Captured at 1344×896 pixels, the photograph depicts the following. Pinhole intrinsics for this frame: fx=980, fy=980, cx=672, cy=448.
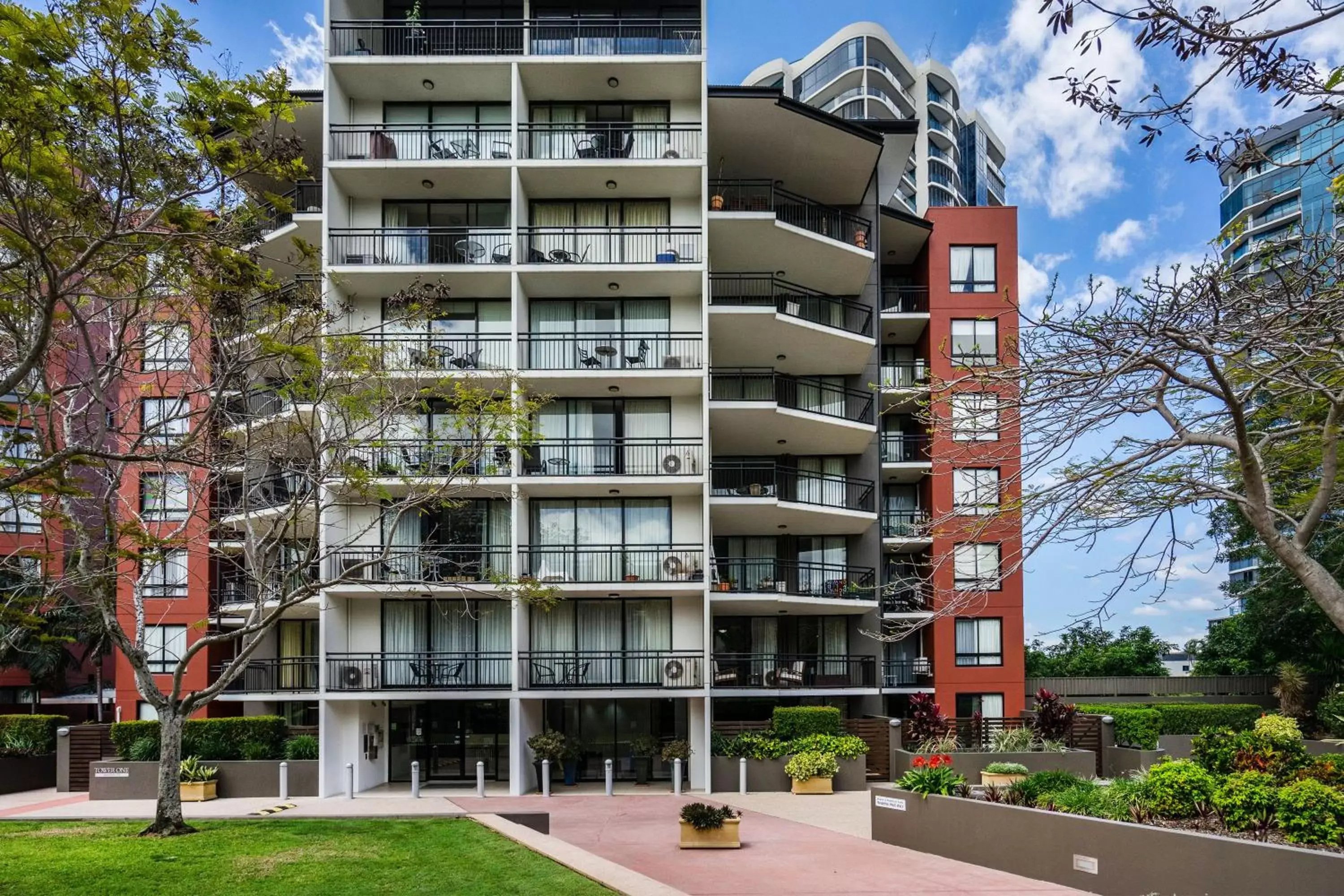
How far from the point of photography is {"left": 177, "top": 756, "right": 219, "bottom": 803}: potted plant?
21.2 meters

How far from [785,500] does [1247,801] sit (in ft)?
55.0

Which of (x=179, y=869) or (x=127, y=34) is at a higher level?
(x=127, y=34)

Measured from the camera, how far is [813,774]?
22016mm

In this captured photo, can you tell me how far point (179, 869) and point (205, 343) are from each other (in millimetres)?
8082

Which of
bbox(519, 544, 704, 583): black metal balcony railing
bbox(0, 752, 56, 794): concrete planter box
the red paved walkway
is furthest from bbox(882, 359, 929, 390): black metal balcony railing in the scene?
bbox(0, 752, 56, 794): concrete planter box

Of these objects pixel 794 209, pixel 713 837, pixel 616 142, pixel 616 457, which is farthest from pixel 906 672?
pixel 616 142

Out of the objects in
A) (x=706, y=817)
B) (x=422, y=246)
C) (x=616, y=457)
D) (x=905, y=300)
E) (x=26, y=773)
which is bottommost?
(x=26, y=773)

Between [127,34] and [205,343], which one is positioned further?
[205,343]

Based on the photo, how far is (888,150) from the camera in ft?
95.7

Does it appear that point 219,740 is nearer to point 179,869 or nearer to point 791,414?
point 179,869

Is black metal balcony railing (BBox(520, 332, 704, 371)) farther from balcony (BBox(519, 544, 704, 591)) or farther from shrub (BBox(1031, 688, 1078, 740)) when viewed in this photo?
shrub (BBox(1031, 688, 1078, 740))

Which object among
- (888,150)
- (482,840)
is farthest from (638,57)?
(482,840)

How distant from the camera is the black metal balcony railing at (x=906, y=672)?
29.9 metres

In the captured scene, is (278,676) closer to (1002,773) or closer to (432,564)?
(432,564)
